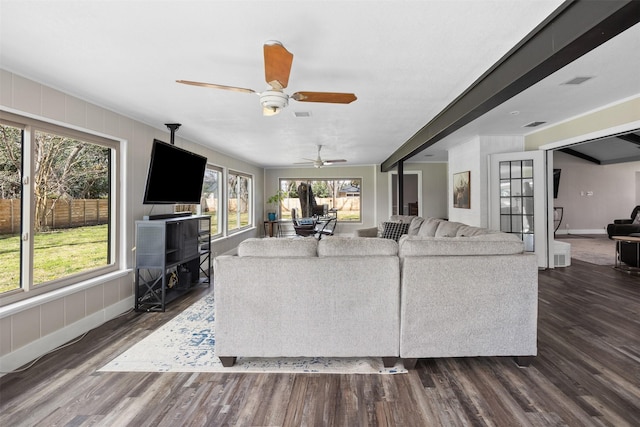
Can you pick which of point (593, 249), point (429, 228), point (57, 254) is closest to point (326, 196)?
point (429, 228)

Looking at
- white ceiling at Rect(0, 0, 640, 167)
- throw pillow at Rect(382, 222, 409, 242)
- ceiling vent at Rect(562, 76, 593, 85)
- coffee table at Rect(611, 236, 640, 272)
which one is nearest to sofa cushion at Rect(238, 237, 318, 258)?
white ceiling at Rect(0, 0, 640, 167)

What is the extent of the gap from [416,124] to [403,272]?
113 inches

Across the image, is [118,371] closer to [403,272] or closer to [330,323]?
[330,323]

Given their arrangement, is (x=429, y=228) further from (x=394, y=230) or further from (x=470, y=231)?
(x=470, y=231)

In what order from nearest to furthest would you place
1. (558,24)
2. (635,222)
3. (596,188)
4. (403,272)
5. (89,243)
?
(558,24)
(403,272)
(89,243)
(635,222)
(596,188)

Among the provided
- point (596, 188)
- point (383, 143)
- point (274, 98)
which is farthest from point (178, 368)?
point (596, 188)

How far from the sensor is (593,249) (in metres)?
7.56

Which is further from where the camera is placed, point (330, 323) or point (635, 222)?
point (635, 222)

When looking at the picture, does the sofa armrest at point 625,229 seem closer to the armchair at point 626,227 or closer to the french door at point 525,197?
the armchair at point 626,227

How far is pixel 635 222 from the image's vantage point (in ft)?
27.7

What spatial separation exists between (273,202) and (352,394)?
8.13m

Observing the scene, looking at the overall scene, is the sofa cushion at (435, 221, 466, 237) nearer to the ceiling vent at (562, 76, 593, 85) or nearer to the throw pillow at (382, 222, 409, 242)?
the throw pillow at (382, 222, 409, 242)

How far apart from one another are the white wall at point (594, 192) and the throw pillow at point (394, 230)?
8.19 metres

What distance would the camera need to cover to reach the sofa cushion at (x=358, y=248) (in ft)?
7.82
